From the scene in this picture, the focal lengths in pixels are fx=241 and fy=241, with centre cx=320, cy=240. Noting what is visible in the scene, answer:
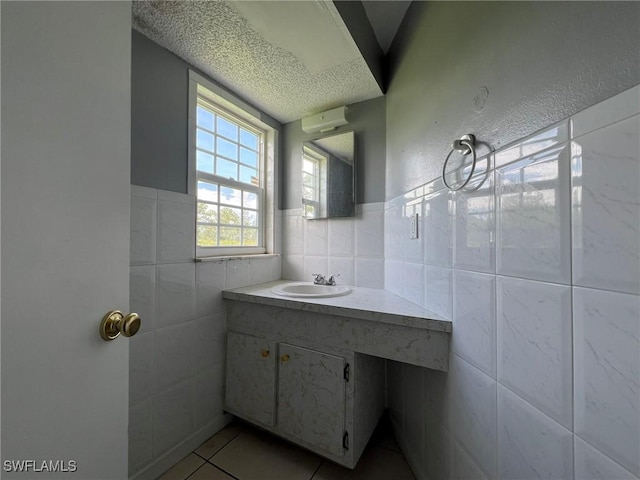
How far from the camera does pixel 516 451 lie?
671 mm

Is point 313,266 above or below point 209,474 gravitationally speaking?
above

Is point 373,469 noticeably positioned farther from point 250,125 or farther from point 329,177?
point 250,125

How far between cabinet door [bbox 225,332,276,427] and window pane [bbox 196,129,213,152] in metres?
1.24

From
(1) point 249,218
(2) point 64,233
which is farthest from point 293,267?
(2) point 64,233

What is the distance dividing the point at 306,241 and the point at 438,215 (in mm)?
1146

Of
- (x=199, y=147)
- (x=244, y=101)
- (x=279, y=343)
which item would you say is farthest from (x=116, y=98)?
(x=244, y=101)

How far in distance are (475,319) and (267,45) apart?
1612 millimetres

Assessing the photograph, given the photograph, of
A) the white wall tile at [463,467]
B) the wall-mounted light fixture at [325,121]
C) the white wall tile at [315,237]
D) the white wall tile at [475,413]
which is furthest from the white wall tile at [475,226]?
the wall-mounted light fixture at [325,121]

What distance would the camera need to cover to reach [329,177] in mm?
1922

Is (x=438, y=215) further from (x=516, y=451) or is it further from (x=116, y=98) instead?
(x=116, y=98)

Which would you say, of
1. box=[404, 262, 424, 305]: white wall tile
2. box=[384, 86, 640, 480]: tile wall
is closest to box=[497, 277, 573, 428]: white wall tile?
box=[384, 86, 640, 480]: tile wall

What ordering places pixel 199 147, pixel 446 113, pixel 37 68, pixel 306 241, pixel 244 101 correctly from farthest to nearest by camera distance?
pixel 306 241 < pixel 244 101 < pixel 199 147 < pixel 446 113 < pixel 37 68

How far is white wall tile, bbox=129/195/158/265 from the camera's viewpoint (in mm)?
1144

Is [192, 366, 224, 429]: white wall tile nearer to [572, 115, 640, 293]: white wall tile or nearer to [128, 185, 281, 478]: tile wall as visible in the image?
[128, 185, 281, 478]: tile wall
